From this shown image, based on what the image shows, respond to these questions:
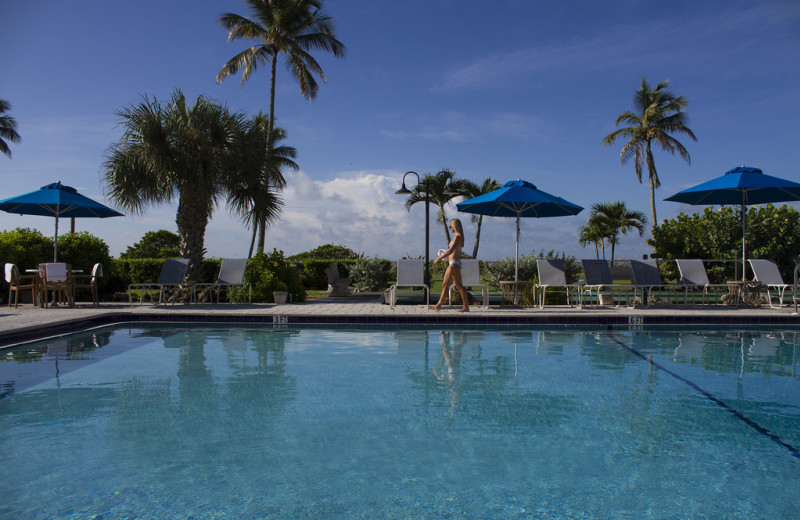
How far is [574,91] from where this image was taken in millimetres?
14891

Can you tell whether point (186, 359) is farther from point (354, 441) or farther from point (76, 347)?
point (354, 441)

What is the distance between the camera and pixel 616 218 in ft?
108

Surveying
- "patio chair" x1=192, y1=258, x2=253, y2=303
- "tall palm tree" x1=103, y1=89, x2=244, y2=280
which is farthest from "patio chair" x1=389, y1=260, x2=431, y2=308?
"tall palm tree" x1=103, y1=89, x2=244, y2=280

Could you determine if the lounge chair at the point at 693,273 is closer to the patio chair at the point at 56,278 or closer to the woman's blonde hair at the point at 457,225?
the woman's blonde hair at the point at 457,225

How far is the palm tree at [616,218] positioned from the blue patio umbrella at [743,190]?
21.7 metres

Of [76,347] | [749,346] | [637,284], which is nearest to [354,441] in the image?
[76,347]

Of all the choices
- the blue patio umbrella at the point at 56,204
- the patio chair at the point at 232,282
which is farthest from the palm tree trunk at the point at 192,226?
the blue patio umbrella at the point at 56,204

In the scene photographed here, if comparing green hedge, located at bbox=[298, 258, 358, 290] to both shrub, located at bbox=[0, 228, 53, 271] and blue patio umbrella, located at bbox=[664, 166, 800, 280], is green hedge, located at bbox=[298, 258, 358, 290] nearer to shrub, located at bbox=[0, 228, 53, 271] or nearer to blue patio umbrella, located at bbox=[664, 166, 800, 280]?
shrub, located at bbox=[0, 228, 53, 271]

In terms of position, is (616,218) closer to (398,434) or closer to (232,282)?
(232,282)

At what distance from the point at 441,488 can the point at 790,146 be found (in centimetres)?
1821

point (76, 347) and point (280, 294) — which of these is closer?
point (76, 347)

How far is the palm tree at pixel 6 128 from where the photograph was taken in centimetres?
3328

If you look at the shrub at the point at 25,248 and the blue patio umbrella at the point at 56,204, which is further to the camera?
the shrub at the point at 25,248

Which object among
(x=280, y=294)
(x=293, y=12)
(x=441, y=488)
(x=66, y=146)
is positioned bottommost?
(x=441, y=488)
